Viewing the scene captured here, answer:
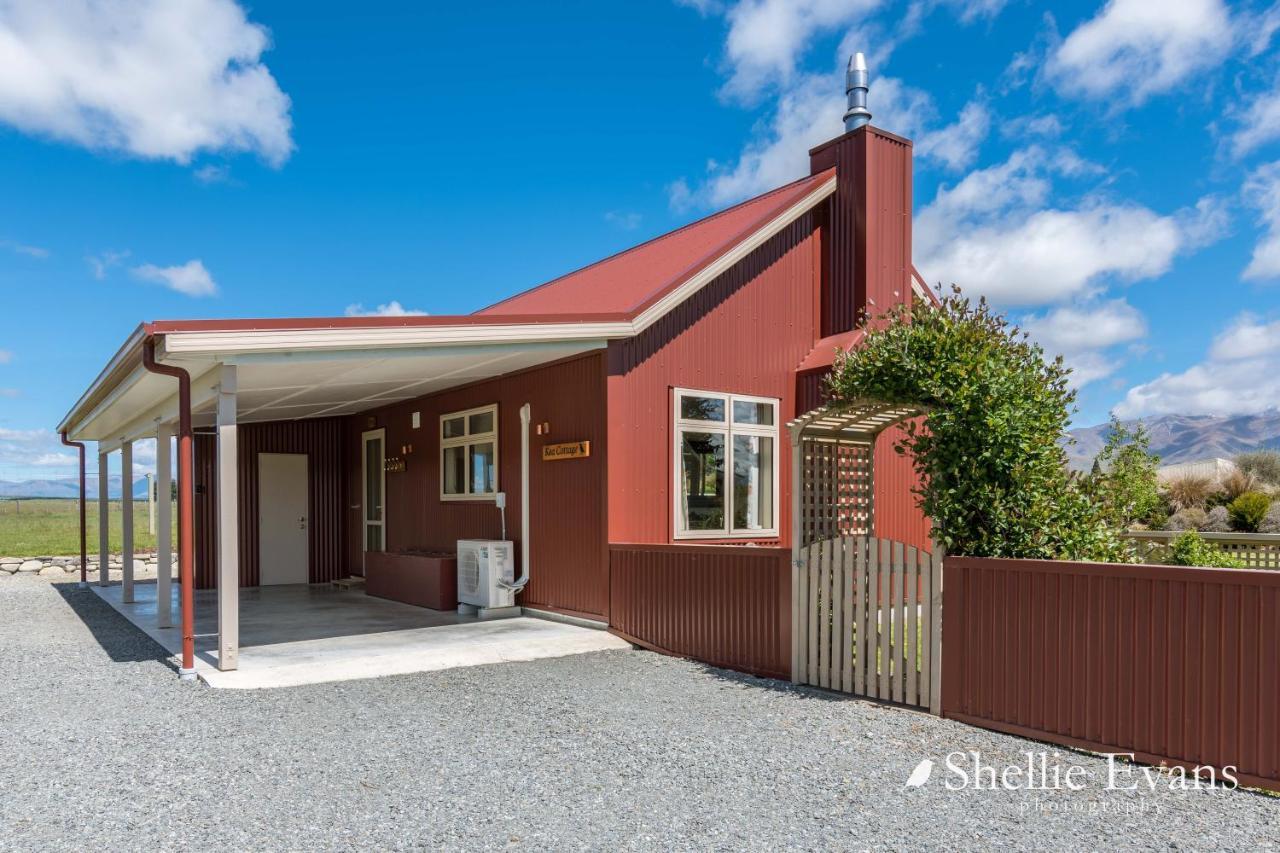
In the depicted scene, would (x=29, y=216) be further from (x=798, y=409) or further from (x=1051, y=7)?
(x=1051, y=7)

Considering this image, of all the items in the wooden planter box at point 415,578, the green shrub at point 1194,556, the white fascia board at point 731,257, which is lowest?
the wooden planter box at point 415,578

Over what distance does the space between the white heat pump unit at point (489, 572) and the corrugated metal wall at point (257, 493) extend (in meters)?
5.32

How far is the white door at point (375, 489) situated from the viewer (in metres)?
12.8

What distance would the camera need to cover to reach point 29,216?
69.8 ft

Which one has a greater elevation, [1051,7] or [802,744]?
[1051,7]

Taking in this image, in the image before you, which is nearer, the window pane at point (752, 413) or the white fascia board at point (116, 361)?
the white fascia board at point (116, 361)

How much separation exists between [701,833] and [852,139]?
918 cm

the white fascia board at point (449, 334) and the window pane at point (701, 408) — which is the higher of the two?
the white fascia board at point (449, 334)

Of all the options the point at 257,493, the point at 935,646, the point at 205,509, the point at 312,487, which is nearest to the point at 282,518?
the point at 257,493

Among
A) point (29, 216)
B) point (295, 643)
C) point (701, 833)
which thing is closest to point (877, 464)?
point (295, 643)

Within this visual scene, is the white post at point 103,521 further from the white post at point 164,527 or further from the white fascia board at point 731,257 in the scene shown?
the white fascia board at point 731,257

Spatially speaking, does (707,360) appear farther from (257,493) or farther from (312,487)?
(257,493)

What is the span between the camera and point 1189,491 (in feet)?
56.3

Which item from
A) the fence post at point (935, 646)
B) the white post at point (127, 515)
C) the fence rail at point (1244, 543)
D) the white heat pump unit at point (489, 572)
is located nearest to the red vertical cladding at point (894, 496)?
the fence rail at point (1244, 543)
